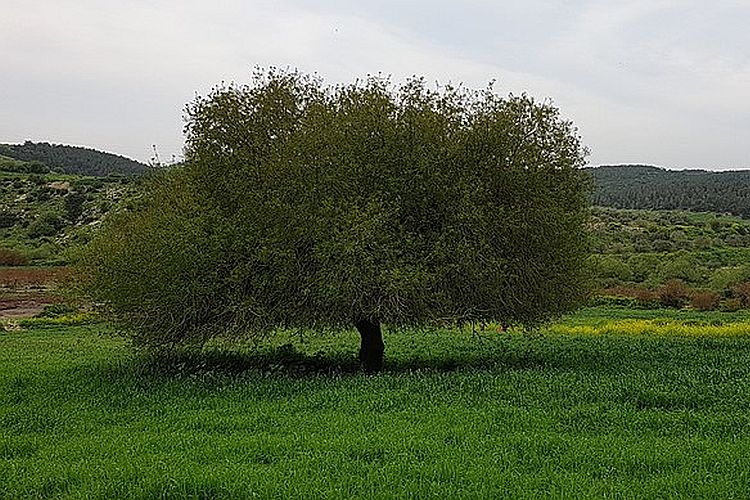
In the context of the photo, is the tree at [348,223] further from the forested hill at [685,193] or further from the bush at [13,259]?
the forested hill at [685,193]

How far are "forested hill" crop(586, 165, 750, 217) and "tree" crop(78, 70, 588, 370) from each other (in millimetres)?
107336

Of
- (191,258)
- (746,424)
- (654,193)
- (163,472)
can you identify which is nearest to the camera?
(163,472)

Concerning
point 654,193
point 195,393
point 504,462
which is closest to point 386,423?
point 504,462

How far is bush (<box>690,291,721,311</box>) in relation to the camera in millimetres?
50250

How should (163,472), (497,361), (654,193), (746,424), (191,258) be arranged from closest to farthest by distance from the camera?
(163,472)
(746,424)
(191,258)
(497,361)
(654,193)

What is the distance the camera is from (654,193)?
523 feet

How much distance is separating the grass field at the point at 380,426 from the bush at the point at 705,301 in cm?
2698

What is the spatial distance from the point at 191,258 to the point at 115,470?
9.72m

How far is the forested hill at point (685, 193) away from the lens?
14225cm

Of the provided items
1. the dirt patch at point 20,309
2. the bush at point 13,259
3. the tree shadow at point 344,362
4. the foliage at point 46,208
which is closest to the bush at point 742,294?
the tree shadow at point 344,362

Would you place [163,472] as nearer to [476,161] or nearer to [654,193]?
[476,161]

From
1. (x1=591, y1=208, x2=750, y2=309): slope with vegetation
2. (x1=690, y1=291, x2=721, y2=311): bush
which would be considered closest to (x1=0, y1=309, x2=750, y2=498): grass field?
(x1=591, y1=208, x2=750, y2=309): slope with vegetation

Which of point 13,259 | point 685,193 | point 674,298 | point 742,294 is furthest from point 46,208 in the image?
point 685,193

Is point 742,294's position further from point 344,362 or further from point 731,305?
point 344,362
